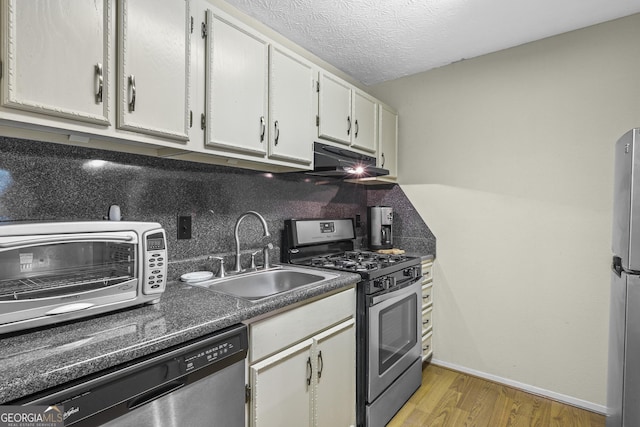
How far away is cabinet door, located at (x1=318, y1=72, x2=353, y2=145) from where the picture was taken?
2109 mm

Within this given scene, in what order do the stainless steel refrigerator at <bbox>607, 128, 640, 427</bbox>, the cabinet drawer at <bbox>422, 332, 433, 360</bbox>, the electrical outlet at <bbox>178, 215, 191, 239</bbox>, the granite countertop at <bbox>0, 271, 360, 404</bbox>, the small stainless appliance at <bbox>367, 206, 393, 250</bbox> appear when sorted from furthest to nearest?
1. the small stainless appliance at <bbox>367, 206, 393, 250</bbox>
2. the cabinet drawer at <bbox>422, 332, 433, 360</bbox>
3. the electrical outlet at <bbox>178, 215, 191, 239</bbox>
4. the stainless steel refrigerator at <bbox>607, 128, 640, 427</bbox>
5. the granite countertop at <bbox>0, 271, 360, 404</bbox>

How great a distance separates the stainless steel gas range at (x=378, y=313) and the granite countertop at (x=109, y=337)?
659 mm

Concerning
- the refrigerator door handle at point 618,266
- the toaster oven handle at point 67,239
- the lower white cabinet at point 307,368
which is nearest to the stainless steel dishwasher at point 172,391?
the lower white cabinet at point 307,368

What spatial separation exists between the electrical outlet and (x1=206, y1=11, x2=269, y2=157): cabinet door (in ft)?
1.52

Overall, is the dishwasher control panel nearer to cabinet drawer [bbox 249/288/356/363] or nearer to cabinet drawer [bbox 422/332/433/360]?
cabinet drawer [bbox 249/288/356/363]

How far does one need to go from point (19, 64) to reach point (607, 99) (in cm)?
290

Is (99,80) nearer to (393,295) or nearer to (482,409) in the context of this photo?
(393,295)

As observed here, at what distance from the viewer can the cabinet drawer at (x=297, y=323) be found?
127 cm

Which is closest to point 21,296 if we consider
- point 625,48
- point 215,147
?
point 215,147

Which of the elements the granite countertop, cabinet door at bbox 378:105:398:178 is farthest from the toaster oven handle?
cabinet door at bbox 378:105:398:178

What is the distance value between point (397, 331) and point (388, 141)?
60.9 inches

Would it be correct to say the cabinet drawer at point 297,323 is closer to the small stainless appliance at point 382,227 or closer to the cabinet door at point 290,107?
the cabinet door at point 290,107

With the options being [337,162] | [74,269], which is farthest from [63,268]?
[337,162]

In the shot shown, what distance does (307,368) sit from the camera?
151 cm
